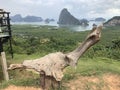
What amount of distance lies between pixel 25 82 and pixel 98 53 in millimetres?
15807

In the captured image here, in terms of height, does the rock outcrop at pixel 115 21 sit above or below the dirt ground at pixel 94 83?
below

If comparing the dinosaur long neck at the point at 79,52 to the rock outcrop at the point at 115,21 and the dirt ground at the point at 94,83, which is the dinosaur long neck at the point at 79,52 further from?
the rock outcrop at the point at 115,21

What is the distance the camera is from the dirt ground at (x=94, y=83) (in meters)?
13.0

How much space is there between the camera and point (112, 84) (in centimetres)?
1359

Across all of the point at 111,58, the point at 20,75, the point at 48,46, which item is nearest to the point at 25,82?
the point at 20,75

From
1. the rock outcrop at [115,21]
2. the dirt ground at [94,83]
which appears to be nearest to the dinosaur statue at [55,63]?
the dirt ground at [94,83]

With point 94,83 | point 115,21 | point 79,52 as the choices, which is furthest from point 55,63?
point 115,21

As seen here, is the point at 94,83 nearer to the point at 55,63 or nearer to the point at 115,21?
the point at 55,63

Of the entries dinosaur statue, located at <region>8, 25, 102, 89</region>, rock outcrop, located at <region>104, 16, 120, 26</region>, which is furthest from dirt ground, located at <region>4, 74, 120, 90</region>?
rock outcrop, located at <region>104, 16, 120, 26</region>

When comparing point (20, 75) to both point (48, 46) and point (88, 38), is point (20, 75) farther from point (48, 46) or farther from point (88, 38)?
point (48, 46)

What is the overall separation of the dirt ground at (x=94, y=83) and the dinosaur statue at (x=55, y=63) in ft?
2.81

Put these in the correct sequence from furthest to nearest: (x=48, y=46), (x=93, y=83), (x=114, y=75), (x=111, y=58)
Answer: (x=48, y=46), (x=111, y=58), (x=114, y=75), (x=93, y=83)

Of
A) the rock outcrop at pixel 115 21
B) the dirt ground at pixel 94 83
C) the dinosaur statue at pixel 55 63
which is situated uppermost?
the dinosaur statue at pixel 55 63

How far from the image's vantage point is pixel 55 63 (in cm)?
1241
